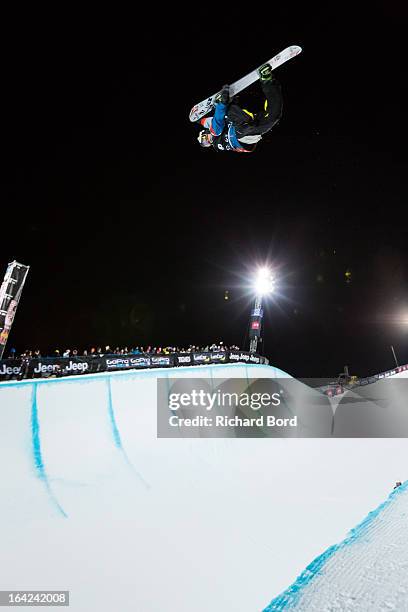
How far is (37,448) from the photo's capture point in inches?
239

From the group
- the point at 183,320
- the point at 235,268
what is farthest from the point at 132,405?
the point at 235,268

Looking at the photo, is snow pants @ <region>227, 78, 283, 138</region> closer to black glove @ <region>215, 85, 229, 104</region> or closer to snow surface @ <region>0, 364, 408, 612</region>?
black glove @ <region>215, 85, 229, 104</region>

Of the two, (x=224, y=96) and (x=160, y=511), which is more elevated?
(x=224, y=96)

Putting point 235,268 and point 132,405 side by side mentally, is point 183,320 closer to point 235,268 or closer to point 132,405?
point 235,268

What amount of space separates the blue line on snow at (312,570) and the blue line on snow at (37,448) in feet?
9.13

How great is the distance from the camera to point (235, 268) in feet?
144

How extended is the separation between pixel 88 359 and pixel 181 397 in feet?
10.3

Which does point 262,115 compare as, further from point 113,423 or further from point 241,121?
point 113,423

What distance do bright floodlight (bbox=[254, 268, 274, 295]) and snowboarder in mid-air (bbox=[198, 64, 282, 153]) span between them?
13931 mm

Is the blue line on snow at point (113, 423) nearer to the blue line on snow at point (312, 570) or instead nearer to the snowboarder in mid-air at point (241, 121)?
the blue line on snow at point (312, 570)

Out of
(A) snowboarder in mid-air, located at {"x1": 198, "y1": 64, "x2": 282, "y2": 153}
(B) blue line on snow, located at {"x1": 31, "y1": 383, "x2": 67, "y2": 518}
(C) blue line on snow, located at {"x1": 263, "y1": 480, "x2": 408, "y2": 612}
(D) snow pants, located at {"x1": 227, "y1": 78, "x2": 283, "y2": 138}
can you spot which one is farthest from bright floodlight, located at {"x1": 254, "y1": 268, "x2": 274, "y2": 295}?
(D) snow pants, located at {"x1": 227, "y1": 78, "x2": 283, "y2": 138}

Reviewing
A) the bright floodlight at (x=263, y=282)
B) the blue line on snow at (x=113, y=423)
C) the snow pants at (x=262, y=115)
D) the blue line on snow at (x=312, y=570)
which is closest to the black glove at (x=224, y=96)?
the snow pants at (x=262, y=115)

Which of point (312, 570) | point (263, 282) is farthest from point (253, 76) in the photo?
point (263, 282)

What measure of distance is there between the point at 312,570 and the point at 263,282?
1672 cm
